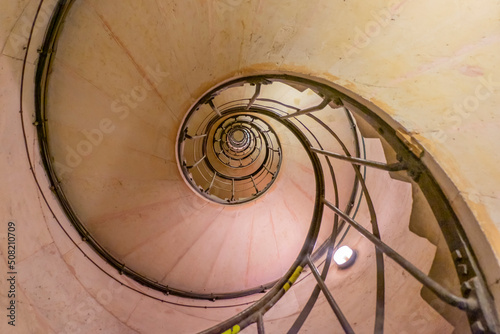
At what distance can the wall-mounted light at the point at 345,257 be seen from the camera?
294 cm

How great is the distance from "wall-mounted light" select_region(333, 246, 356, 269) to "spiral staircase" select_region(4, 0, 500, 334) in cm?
6

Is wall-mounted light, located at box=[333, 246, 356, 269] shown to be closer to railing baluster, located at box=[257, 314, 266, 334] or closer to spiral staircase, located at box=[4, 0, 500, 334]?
spiral staircase, located at box=[4, 0, 500, 334]

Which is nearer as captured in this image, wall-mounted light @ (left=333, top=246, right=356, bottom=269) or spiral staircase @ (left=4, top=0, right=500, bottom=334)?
spiral staircase @ (left=4, top=0, right=500, bottom=334)

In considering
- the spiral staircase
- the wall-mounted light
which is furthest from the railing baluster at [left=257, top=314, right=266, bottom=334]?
the wall-mounted light

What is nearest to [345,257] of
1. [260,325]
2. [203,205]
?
[260,325]

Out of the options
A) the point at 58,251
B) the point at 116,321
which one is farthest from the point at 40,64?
the point at 116,321

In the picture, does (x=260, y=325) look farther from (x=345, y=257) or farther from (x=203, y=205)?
(x=203, y=205)

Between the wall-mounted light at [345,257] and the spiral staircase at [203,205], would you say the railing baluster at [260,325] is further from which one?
the wall-mounted light at [345,257]

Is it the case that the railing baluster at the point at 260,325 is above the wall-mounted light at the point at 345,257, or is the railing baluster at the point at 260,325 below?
below

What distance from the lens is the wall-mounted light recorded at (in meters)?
2.94

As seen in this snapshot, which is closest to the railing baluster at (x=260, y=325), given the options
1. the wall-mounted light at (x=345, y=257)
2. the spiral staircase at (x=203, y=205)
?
the spiral staircase at (x=203, y=205)

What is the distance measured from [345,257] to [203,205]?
7.57ft

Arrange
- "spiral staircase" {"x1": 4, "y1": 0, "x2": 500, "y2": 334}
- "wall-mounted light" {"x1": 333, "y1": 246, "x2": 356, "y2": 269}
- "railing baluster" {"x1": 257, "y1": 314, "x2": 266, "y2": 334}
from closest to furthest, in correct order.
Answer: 1. "spiral staircase" {"x1": 4, "y1": 0, "x2": 500, "y2": 334}
2. "railing baluster" {"x1": 257, "y1": 314, "x2": 266, "y2": 334}
3. "wall-mounted light" {"x1": 333, "y1": 246, "x2": 356, "y2": 269}

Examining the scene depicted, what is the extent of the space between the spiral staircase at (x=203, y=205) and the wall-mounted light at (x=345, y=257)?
→ 65 millimetres
